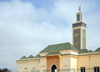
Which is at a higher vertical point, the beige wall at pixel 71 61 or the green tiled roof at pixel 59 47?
the green tiled roof at pixel 59 47

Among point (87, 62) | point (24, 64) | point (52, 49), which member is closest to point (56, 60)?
point (52, 49)

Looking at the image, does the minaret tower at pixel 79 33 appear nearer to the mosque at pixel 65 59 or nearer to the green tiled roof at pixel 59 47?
the mosque at pixel 65 59

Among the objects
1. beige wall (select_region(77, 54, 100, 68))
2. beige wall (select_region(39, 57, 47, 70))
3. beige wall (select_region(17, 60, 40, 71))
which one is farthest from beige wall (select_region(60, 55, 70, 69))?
beige wall (select_region(17, 60, 40, 71))

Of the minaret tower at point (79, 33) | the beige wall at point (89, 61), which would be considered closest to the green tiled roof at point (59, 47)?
the beige wall at point (89, 61)

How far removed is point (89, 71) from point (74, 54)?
2.96 metres

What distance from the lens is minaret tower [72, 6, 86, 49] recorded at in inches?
1142

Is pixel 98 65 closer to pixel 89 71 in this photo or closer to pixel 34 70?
pixel 89 71

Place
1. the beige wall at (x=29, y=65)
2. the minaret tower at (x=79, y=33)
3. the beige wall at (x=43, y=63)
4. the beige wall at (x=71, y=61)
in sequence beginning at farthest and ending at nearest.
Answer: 1. the minaret tower at (x=79, y=33)
2. the beige wall at (x=29, y=65)
3. the beige wall at (x=43, y=63)
4. the beige wall at (x=71, y=61)

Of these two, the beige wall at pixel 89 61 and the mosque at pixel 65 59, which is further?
the mosque at pixel 65 59

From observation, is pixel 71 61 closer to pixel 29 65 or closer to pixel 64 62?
pixel 64 62

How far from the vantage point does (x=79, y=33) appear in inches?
1155

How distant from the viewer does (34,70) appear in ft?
82.5

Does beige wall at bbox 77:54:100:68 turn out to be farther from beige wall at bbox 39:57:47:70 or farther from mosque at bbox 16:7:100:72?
beige wall at bbox 39:57:47:70

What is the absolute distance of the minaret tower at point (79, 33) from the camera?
29.0 metres
